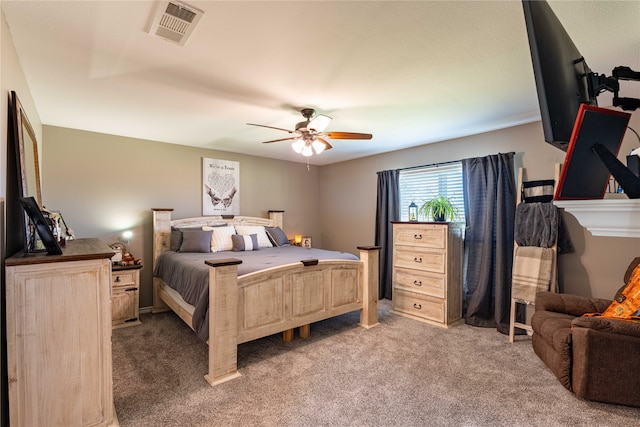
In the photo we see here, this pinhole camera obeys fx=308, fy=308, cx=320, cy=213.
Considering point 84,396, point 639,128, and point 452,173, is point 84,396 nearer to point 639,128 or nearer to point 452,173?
point 452,173

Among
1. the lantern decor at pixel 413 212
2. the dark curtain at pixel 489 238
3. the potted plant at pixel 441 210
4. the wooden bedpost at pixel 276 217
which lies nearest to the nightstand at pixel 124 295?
the wooden bedpost at pixel 276 217

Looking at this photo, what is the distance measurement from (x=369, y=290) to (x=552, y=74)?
9.54 feet

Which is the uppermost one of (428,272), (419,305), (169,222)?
(169,222)

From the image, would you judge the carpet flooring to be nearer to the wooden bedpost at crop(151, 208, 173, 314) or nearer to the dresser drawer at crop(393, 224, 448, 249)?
the wooden bedpost at crop(151, 208, 173, 314)

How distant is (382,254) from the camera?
4770 millimetres

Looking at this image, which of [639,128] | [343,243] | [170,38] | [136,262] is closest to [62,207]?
[136,262]

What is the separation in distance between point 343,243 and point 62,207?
4025 mm

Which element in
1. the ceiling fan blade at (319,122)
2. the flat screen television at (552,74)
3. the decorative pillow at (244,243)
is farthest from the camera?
the decorative pillow at (244,243)

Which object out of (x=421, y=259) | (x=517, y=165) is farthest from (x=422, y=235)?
(x=517, y=165)

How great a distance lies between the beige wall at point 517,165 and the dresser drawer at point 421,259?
3.67ft

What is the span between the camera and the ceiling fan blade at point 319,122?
2.81 metres

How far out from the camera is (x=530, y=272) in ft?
10.1

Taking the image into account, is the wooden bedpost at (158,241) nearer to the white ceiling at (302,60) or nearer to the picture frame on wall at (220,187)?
the picture frame on wall at (220,187)

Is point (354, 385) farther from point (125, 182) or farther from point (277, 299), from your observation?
point (125, 182)
